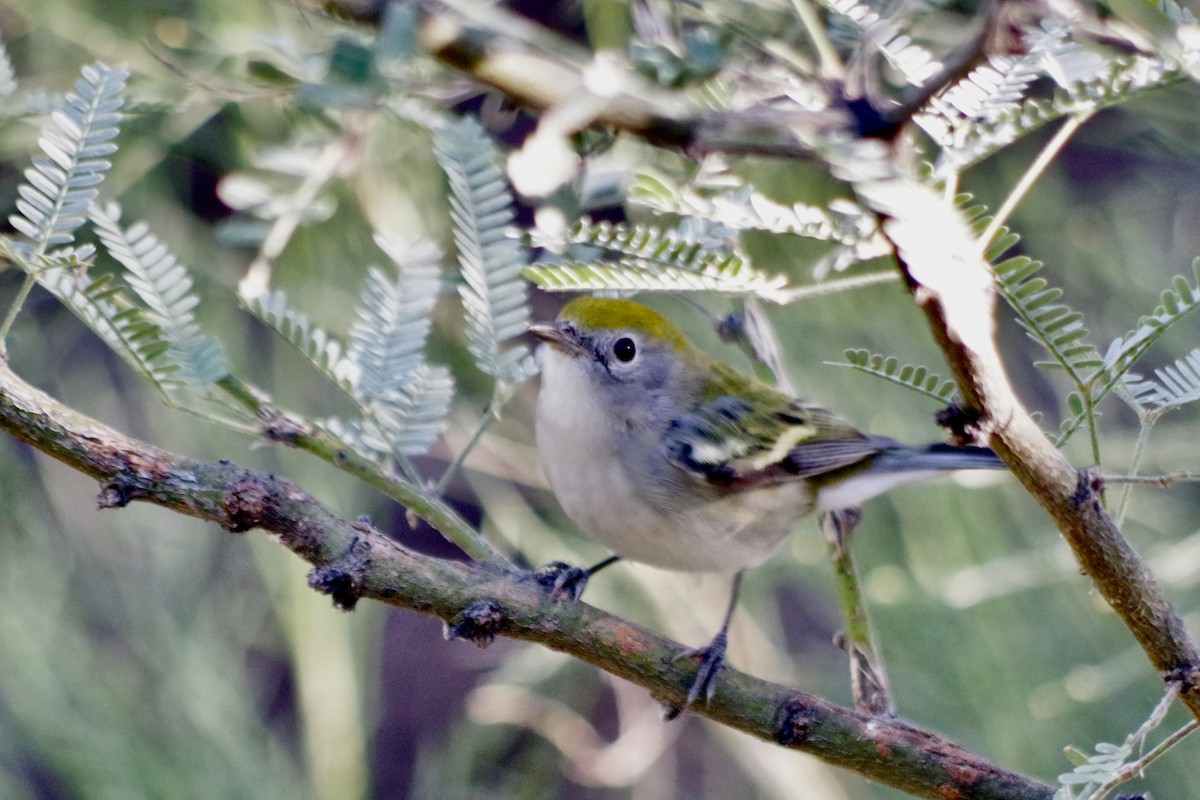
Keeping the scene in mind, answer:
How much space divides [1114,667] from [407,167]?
4.64ft

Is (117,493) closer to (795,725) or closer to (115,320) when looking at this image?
(115,320)

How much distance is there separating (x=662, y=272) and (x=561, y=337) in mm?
709

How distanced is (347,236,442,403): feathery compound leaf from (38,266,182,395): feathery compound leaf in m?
0.17

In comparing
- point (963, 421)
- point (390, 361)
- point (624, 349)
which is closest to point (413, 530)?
point (624, 349)

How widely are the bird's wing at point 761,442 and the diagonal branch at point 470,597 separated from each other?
584mm

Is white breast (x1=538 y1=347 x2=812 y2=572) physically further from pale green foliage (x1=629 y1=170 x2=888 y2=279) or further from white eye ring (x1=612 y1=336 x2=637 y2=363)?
pale green foliage (x1=629 y1=170 x2=888 y2=279)

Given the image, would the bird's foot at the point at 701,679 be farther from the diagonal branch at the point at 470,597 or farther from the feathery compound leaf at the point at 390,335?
the feathery compound leaf at the point at 390,335

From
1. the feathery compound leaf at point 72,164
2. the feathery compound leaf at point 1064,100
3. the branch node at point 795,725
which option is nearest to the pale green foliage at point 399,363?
the feathery compound leaf at point 72,164

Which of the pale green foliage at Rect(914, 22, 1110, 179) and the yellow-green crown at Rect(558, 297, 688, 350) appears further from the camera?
the yellow-green crown at Rect(558, 297, 688, 350)

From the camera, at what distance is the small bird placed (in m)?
1.50

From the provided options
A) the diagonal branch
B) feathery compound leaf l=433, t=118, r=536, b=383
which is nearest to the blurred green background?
feathery compound leaf l=433, t=118, r=536, b=383

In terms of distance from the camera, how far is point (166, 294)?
3.26 feet

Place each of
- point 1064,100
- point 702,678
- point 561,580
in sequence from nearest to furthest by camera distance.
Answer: point 1064,100 → point 702,678 → point 561,580

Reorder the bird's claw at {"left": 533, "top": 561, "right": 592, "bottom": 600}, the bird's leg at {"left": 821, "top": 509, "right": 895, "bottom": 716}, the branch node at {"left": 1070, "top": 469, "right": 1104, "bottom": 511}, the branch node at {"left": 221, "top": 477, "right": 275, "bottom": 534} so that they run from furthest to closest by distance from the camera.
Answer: the bird's leg at {"left": 821, "top": 509, "right": 895, "bottom": 716} < the bird's claw at {"left": 533, "top": 561, "right": 592, "bottom": 600} < the branch node at {"left": 221, "top": 477, "right": 275, "bottom": 534} < the branch node at {"left": 1070, "top": 469, "right": 1104, "bottom": 511}
